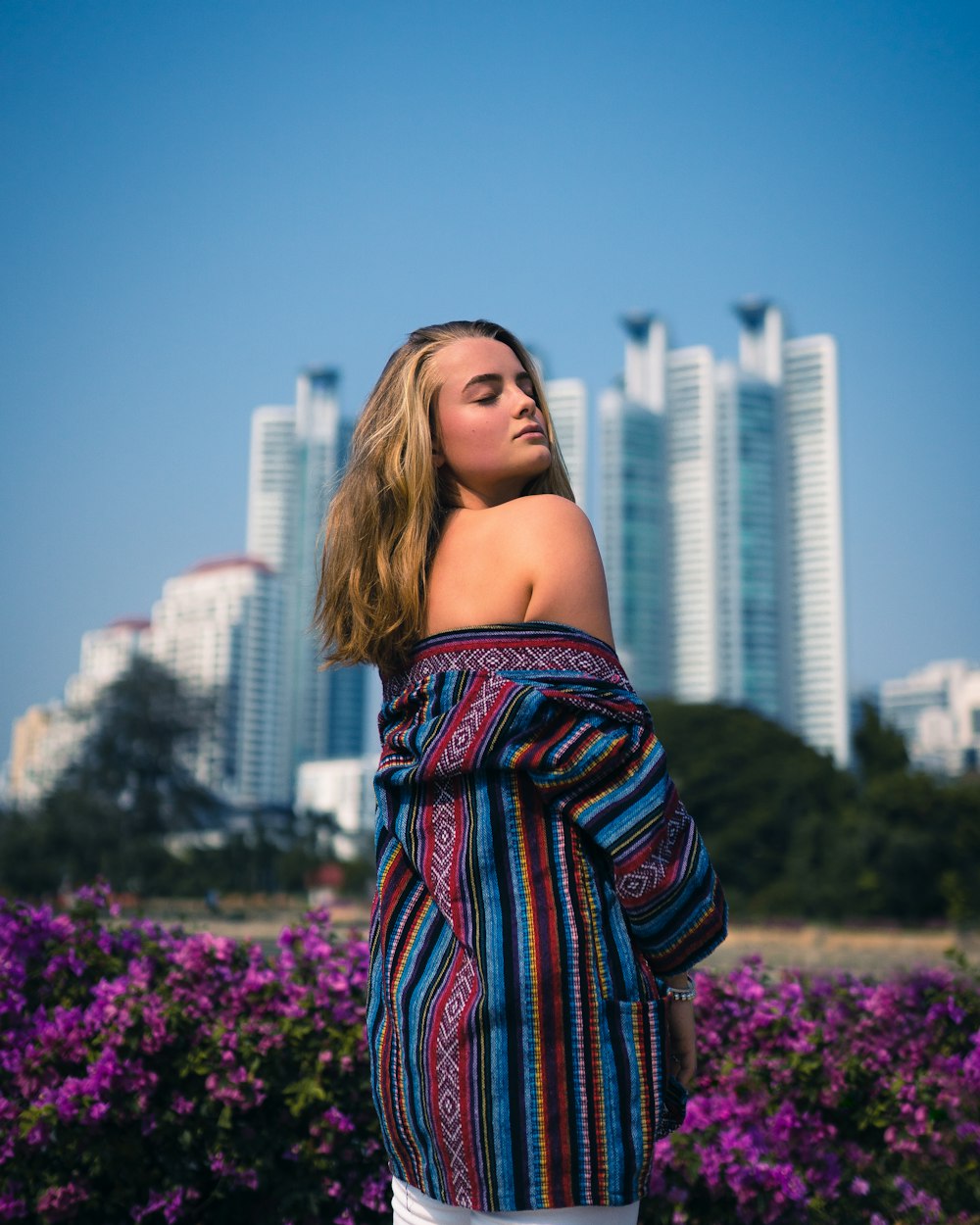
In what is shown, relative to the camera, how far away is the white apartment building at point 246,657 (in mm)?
80688

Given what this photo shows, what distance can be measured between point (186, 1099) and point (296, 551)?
87.7m

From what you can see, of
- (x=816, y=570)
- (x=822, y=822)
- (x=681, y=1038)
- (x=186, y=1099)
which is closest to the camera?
(x=681, y=1038)

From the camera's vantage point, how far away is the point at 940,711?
362 feet

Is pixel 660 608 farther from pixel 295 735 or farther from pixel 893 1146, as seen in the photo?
pixel 893 1146

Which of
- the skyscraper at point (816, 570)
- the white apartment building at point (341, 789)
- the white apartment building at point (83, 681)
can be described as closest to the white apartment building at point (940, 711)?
the skyscraper at point (816, 570)

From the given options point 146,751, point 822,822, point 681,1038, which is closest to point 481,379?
point 681,1038

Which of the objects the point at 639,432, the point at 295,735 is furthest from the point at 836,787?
the point at 295,735

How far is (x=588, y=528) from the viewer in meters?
1.48

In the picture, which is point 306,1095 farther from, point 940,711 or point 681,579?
point 940,711

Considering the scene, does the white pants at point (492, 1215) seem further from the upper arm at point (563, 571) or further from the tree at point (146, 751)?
the tree at point (146, 751)

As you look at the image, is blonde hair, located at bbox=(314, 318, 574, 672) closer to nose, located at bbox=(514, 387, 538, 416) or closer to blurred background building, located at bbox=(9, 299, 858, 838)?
nose, located at bbox=(514, 387, 538, 416)

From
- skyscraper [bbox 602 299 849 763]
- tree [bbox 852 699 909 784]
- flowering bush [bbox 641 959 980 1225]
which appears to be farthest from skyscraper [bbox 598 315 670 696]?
flowering bush [bbox 641 959 980 1225]

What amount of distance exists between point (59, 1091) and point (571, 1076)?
1932 mm

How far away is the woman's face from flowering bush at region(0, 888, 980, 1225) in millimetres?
1839
